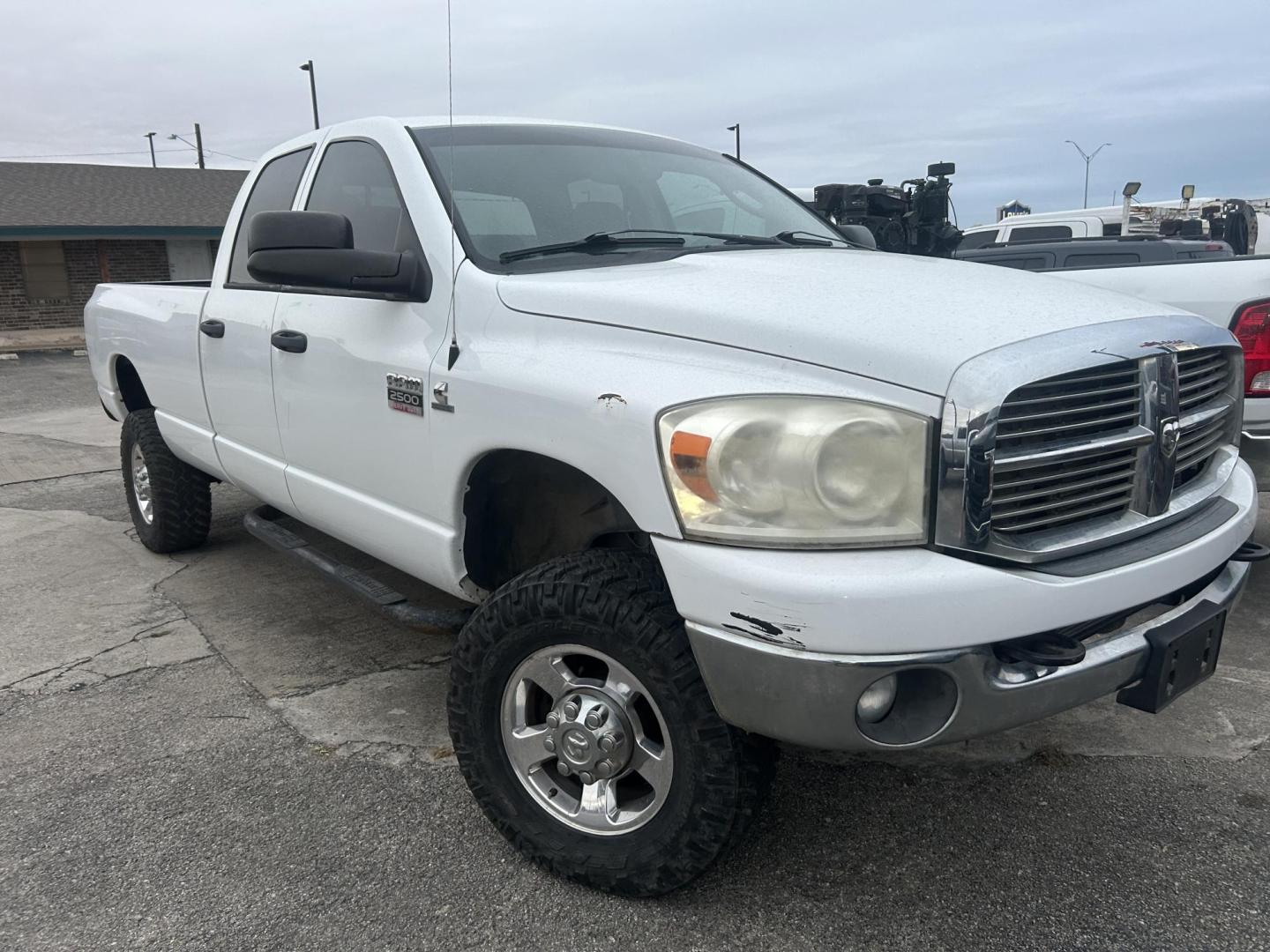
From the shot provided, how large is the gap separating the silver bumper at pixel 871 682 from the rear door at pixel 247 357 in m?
2.22

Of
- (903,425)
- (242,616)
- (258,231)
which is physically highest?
(258,231)

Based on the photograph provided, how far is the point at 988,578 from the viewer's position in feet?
6.43

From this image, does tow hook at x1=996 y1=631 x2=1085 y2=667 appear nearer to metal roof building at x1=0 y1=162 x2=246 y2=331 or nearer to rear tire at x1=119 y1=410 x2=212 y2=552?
rear tire at x1=119 y1=410 x2=212 y2=552

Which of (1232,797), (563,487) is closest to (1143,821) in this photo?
(1232,797)

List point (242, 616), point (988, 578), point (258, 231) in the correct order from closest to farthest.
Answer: point (988, 578), point (258, 231), point (242, 616)

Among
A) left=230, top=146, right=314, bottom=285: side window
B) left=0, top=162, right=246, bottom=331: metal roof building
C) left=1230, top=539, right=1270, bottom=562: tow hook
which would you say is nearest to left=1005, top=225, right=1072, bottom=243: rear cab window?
left=230, top=146, right=314, bottom=285: side window

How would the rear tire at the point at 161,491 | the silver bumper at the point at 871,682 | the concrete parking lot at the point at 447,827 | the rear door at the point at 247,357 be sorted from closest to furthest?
1. the silver bumper at the point at 871,682
2. the concrete parking lot at the point at 447,827
3. the rear door at the point at 247,357
4. the rear tire at the point at 161,491

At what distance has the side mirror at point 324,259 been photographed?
274 centimetres

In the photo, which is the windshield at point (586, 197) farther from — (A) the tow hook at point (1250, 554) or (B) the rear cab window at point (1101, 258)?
(B) the rear cab window at point (1101, 258)

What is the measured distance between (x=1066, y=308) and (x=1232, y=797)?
5.11 ft

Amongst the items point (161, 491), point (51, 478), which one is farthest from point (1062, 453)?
point (51, 478)

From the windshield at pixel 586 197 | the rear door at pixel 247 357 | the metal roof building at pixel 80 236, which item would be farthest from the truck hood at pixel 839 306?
the metal roof building at pixel 80 236

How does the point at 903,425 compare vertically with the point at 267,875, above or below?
above

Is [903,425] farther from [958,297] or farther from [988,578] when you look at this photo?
[958,297]
